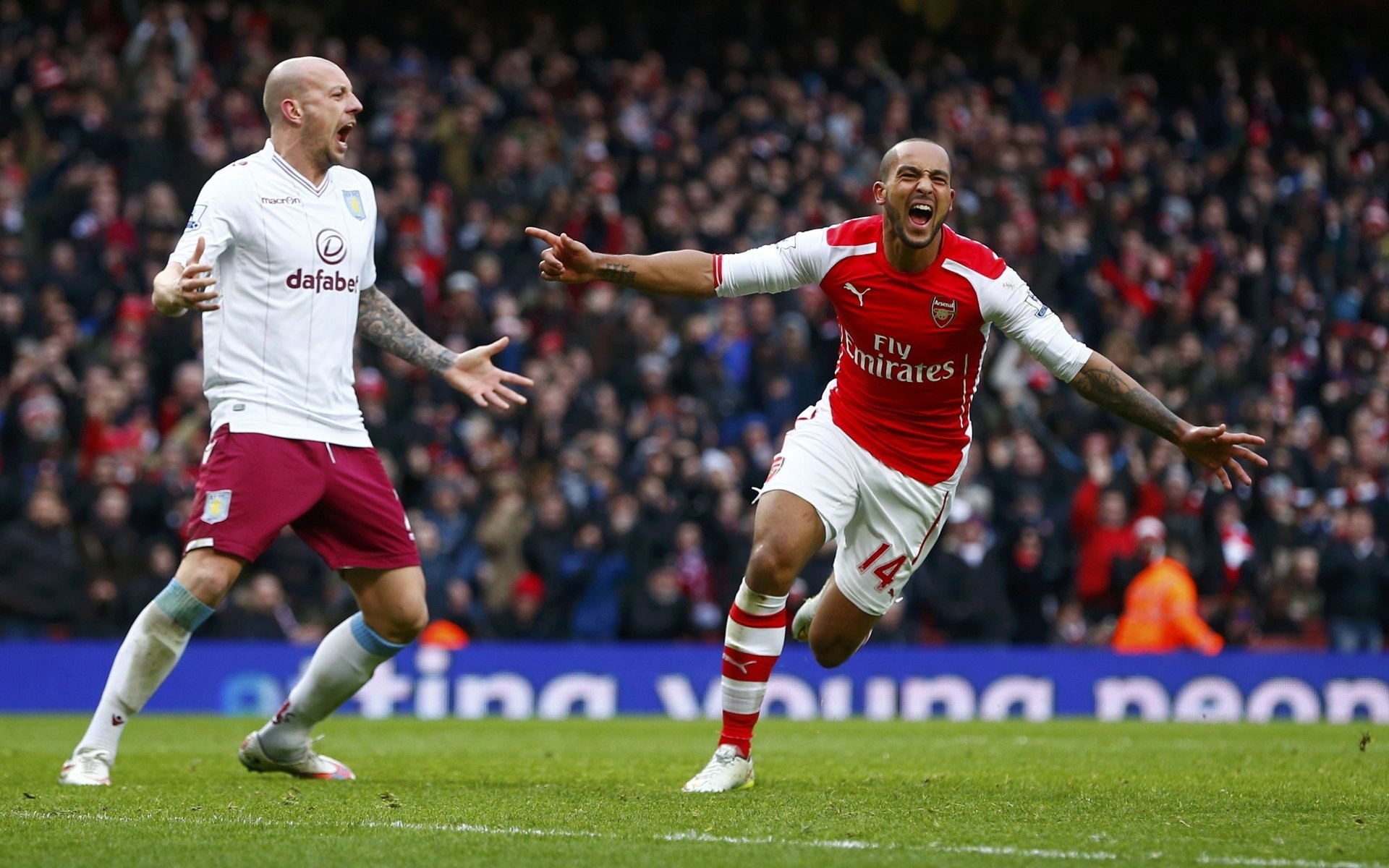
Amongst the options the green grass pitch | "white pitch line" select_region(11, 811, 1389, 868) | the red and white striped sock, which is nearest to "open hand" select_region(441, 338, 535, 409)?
the red and white striped sock

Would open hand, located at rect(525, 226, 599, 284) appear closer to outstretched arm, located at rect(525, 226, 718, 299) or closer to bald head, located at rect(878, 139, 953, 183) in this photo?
outstretched arm, located at rect(525, 226, 718, 299)

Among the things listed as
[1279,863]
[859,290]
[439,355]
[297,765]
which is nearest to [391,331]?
[439,355]

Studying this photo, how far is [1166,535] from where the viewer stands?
17.0 metres

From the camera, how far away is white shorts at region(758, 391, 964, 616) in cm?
761

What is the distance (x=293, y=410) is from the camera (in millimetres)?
7430

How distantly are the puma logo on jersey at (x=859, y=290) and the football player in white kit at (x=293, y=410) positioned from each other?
4.55 ft

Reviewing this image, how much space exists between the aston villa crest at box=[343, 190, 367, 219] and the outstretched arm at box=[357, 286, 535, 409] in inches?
13.6

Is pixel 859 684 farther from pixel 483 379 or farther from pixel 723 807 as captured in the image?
pixel 723 807

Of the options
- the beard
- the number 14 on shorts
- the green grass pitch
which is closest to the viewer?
the green grass pitch

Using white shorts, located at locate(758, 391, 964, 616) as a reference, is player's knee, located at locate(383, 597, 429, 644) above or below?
below

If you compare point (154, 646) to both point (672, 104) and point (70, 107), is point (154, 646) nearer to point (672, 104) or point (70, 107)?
point (70, 107)

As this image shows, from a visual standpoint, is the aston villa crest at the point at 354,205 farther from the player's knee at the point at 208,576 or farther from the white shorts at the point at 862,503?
the white shorts at the point at 862,503

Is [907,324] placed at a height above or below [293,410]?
above

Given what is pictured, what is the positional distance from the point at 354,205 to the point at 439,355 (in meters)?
0.75
